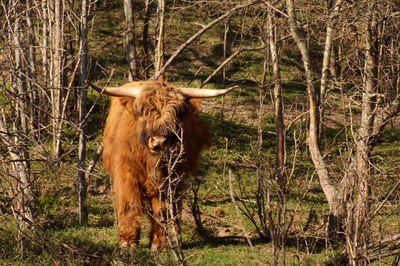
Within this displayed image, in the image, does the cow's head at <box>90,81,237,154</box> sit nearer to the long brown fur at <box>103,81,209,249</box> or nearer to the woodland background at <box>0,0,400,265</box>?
the long brown fur at <box>103,81,209,249</box>

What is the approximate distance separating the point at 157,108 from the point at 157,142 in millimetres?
527

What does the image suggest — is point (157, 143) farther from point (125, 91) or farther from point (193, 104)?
point (193, 104)

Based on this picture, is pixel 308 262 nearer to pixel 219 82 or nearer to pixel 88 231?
pixel 88 231

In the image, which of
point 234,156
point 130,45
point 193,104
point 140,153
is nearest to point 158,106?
point 140,153

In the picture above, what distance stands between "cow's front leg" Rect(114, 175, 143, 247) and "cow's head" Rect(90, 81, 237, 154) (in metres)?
0.74

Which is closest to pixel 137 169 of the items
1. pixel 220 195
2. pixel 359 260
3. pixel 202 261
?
pixel 202 261

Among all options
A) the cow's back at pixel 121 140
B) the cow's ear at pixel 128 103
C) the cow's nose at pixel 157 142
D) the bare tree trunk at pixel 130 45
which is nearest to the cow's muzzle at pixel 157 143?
the cow's nose at pixel 157 142

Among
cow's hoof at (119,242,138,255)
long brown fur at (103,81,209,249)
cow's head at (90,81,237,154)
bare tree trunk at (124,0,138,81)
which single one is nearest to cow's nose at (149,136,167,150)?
cow's head at (90,81,237,154)

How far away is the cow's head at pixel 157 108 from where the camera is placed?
19.3ft

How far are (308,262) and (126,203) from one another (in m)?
2.42

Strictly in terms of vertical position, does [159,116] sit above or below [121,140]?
above

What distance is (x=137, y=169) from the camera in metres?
6.48

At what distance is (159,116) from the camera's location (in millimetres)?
6035

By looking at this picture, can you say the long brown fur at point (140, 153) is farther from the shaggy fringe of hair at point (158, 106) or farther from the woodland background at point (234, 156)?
the woodland background at point (234, 156)
